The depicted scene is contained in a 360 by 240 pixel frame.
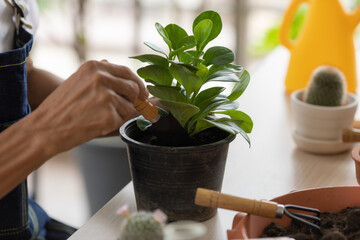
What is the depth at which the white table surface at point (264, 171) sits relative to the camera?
3.16ft

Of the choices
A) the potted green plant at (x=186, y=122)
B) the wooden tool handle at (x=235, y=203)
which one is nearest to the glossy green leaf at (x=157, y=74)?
the potted green plant at (x=186, y=122)

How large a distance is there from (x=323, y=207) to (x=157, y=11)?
7.63ft

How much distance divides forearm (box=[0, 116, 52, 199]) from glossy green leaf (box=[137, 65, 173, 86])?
19 cm

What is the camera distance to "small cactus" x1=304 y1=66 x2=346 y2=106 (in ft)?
4.02

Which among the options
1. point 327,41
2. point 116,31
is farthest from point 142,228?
point 116,31

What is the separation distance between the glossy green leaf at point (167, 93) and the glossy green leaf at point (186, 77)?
2 centimetres

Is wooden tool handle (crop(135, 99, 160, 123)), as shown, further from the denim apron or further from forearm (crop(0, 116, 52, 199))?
the denim apron

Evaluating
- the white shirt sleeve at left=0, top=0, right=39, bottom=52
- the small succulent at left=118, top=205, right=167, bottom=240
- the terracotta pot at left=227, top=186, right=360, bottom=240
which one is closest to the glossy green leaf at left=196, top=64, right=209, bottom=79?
the terracotta pot at left=227, top=186, right=360, bottom=240

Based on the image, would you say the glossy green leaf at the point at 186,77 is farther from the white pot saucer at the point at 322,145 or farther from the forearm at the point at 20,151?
the white pot saucer at the point at 322,145

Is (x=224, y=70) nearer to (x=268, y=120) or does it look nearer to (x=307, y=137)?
(x=307, y=137)

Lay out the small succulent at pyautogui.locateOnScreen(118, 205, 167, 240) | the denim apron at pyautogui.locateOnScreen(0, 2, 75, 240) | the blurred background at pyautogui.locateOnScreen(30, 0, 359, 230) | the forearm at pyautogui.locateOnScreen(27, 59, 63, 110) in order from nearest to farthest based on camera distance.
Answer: the small succulent at pyautogui.locateOnScreen(118, 205, 167, 240), the denim apron at pyautogui.locateOnScreen(0, 2, 75, 240), the forearm at pyautogui.locateOnScreen(27, 59, 63, 110), the blurred background at pyautogui.locateOnScreen(30, 0, 359, 230)

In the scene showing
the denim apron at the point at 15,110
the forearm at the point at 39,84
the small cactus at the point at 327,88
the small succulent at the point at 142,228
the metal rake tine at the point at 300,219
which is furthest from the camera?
the forearm at the point at 39,84

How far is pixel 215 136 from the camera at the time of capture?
3.23 feet

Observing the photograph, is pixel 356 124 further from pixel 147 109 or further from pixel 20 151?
pixel 20 151
